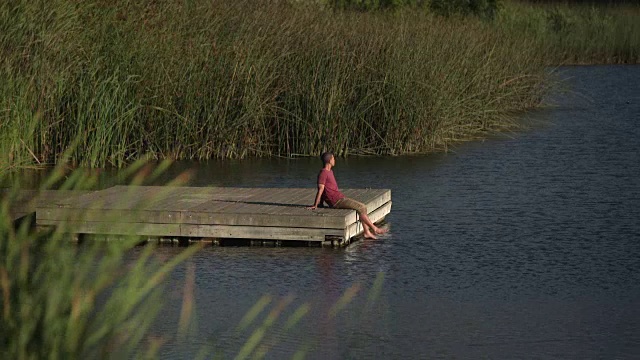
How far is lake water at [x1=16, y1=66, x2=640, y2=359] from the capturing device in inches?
331

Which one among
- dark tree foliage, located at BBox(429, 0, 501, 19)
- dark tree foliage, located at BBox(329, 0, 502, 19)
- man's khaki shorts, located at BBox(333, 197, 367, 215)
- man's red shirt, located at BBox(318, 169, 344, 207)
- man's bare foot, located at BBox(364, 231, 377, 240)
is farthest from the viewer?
dark tree foliage, located at BBox(429, 0, 501, 19)

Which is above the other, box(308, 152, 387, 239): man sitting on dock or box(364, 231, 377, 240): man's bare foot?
box(308, 152, 387, 239): man sitting on dock

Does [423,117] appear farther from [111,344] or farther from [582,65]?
[582,65]

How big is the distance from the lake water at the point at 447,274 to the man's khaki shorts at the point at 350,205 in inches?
12.7

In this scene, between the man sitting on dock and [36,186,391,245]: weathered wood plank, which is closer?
[36,186,391,245]: weathered wood plank

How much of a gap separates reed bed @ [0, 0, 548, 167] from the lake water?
34.1 inches

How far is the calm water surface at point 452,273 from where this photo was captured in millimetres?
8414

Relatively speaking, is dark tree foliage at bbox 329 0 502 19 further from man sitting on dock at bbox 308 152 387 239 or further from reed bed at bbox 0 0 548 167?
man sitting on dock at bbox 308 152 387 239

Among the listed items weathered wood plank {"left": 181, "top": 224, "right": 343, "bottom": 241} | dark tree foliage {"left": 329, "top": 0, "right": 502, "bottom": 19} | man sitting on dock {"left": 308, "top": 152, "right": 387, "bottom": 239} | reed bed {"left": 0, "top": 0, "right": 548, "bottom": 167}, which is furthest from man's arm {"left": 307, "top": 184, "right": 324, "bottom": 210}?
dark tree foliage {"left": 329, "top": 0, "right": 502, "bottom": 19}

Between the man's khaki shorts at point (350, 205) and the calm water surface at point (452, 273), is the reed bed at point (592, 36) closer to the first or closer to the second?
Answer: the calm water surface at point (452, 273)

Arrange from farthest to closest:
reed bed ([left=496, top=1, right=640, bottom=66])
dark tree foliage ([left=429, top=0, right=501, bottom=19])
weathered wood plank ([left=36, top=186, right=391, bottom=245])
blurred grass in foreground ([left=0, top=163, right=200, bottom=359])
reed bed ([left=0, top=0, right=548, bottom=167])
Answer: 1. reed bed ([left=496, top=1, right=640, bottom=66])
2. dark tree foliage ([left=429, top=0, right=501, bottom=19])
3. reed bed ([left=0, top=0, right=548, bottom=167])
4. weathered wood plank ([left=36, top=186, right=391, bottom=245])
5. blurred grass in foreground ([left=0, top=163, right=200, bottom=359])

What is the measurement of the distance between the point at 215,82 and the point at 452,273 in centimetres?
826

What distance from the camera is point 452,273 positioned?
10.6m

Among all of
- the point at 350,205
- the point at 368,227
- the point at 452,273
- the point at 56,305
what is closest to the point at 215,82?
the point at 368,227
